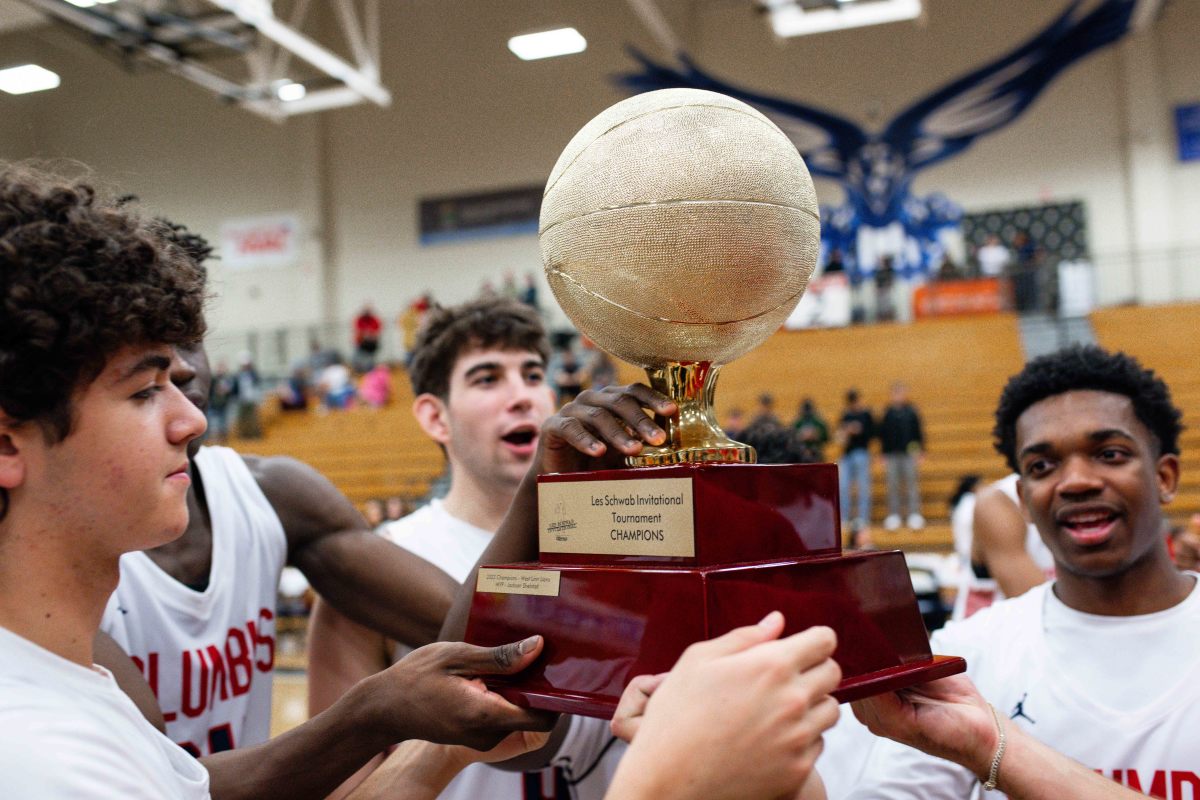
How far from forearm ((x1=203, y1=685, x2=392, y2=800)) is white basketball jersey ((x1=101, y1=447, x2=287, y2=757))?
453mm

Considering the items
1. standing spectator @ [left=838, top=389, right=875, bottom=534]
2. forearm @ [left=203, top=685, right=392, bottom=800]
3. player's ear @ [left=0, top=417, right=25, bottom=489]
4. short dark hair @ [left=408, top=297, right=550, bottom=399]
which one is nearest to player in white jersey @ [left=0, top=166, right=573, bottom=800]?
player's ear @ [left=0, top=417, right=25, bottom=489]

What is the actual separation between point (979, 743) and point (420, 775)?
91cm

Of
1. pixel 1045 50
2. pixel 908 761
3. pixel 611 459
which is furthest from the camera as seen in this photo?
pixel 1045 50

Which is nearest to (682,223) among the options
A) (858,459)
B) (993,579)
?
(993,579)

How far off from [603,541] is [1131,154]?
17.4 m

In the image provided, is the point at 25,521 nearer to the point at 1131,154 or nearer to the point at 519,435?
the point at 519,435

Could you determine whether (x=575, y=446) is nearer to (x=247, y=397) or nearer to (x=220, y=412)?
(x=220, y=412)

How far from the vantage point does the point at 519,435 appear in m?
2.63

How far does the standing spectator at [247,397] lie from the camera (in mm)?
16016

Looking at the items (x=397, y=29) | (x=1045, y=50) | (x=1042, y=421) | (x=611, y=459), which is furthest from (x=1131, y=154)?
(x=611, y=459)

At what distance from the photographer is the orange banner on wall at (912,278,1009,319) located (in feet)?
51.3

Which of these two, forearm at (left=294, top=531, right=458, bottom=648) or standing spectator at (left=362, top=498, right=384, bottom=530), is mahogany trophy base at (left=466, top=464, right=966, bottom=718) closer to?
forearm at (left=294, top=531, right=458, bottom=648)

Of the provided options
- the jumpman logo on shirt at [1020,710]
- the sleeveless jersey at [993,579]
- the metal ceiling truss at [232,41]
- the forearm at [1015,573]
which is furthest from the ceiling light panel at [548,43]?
A: the jumpman logo on shirt at [1020,710]

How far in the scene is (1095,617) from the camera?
2.19 meters
